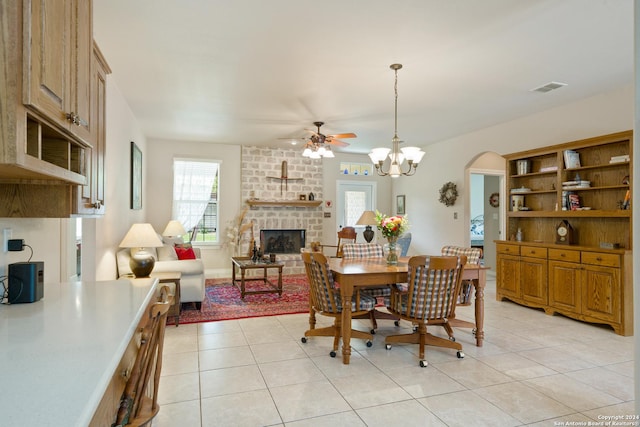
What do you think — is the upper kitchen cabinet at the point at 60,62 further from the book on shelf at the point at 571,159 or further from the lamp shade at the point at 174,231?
the book on shelf at the point at 571,159

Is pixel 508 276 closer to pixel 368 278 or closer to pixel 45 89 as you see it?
pixel 368 278

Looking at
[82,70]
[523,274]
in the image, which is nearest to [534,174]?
[523,274]

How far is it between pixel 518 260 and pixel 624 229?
121 cm

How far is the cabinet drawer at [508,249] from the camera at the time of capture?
4.92 m

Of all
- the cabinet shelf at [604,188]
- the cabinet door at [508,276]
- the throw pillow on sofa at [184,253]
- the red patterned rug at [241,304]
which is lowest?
the red patterned rug at [241,304]

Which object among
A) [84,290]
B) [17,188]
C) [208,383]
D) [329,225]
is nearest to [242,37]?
[17,188]

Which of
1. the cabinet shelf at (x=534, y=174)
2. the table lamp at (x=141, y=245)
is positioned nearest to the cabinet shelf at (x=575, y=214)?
the cabinet shelf at (x=534, y=174)

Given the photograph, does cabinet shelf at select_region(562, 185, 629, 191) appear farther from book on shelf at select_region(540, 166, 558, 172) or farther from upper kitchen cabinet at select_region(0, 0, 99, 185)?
upper kitchen cabinet at select_region(0, 0, 99, 185)

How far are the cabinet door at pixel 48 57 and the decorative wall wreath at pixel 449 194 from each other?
19.8 ft

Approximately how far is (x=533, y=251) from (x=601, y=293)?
915 millimetres

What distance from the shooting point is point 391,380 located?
2680 mm

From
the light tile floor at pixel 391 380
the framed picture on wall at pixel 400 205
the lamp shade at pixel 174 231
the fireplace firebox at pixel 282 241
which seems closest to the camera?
the light tile floor at pixel 391 380

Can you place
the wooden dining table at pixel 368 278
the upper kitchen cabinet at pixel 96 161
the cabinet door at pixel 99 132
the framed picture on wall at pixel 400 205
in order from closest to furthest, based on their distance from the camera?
1. the upper kitchen cabinet at pixel 96 161
2. the cabinet door at pixel 99 132
3. the wooden dining table at pixel 368 278
4. the framed picture on wall at pixel 400 205

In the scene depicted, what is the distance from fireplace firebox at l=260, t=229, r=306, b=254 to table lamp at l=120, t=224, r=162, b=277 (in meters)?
3.69
